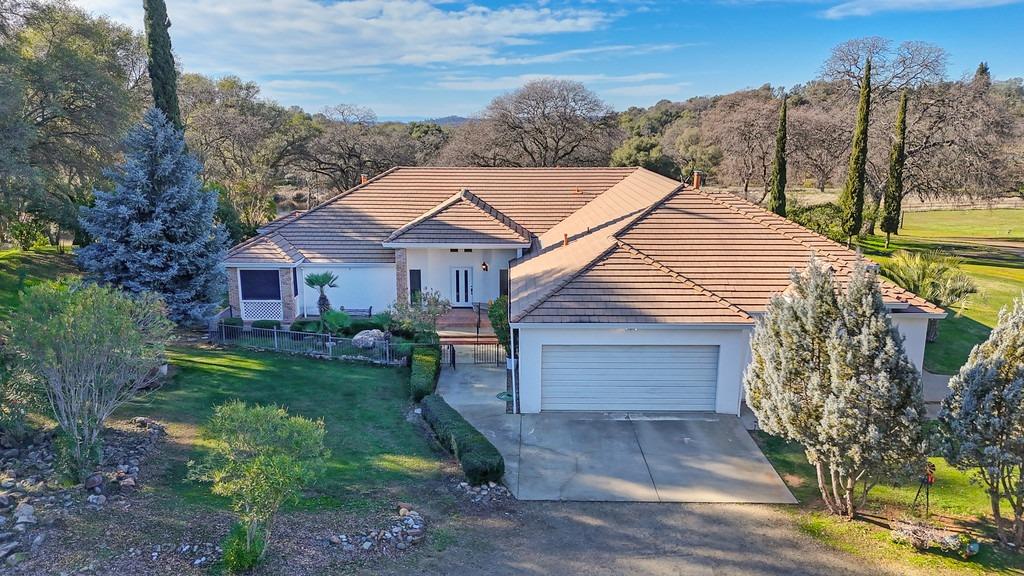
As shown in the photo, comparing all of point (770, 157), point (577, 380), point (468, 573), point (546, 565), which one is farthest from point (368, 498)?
point (770, 157)

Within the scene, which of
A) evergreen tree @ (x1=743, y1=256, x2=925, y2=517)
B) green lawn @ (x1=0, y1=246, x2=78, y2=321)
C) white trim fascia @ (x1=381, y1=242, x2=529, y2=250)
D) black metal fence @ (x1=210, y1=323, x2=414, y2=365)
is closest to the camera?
evergreen tree @ (x1=743, y1=256, x2=925, y2=517)

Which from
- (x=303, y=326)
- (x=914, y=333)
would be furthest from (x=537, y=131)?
(x=914, y=333)

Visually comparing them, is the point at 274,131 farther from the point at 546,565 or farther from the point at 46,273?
the point at 546,565

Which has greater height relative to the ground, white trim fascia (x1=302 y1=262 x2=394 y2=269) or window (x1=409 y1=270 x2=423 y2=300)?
white trim fascia (x1=302 y1=262 x2=394 y2=269)

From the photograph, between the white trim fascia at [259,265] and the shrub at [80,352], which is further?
the white trim fascia at [259,265]

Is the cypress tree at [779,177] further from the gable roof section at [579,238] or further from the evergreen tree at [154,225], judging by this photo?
the evergreen tree at [154,225]

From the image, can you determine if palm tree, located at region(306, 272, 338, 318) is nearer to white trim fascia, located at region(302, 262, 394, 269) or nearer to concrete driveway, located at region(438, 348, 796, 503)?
white trim fascia, located at region(302, 262, 394, 269)

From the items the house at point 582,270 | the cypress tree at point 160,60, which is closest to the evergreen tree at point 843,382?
the house at point 582,270

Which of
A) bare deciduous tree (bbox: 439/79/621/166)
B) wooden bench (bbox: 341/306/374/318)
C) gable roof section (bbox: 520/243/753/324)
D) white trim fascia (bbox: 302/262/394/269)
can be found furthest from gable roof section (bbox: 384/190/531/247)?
bare deciduous tree (bbox: 439/79/621/166)
